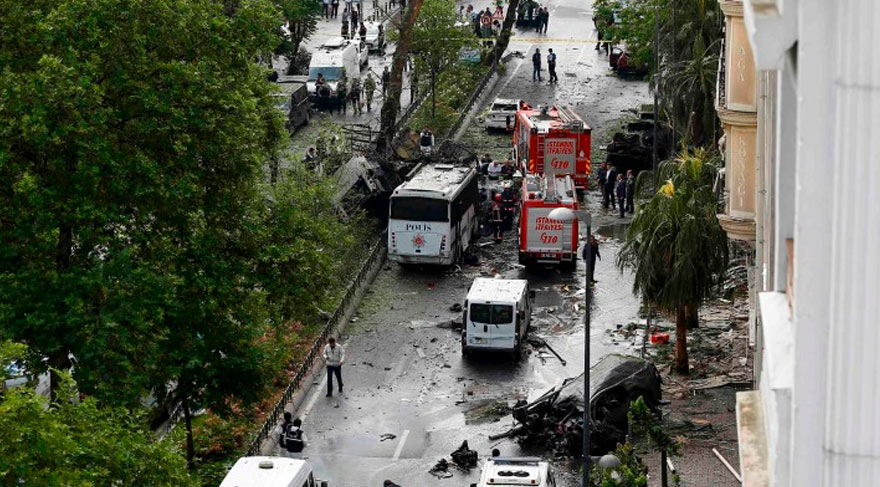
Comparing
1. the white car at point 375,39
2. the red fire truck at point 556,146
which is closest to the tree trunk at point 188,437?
the red fire truck at point 556,146

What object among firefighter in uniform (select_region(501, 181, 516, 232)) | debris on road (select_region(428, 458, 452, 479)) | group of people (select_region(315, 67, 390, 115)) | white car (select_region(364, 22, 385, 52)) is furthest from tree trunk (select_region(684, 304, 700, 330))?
white car (select_region(364, 22, 385, 52))

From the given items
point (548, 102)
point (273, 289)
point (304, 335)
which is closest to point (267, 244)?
point (273, 289)

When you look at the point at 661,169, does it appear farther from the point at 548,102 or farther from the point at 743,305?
the point at 548,102

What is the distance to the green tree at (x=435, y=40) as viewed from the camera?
2429 inches

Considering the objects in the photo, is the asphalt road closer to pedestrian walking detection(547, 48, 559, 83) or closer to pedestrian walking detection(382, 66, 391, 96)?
pedestrian walking detection(382, 66, 391, 96)

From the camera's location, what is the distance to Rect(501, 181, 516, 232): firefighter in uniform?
1959 inches

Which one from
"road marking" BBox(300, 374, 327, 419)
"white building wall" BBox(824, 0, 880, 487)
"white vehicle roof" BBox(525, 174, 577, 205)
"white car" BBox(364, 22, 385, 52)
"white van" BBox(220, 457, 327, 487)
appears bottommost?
"road marking" BBox(300, 374, 327, 419)

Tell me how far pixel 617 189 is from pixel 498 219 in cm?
430

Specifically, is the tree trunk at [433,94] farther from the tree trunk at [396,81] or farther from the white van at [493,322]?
the white van at [493,322]

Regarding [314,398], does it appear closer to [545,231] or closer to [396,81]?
[545,231]

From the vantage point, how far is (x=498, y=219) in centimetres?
4956

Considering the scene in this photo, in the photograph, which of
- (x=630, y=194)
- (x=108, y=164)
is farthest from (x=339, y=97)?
(x=108, y=164)

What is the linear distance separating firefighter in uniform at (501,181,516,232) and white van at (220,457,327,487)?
77.4 ft

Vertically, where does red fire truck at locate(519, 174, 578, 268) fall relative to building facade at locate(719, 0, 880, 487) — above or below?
below
